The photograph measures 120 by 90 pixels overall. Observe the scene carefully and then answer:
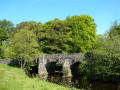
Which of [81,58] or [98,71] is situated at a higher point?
[81,58]

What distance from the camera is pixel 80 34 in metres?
32.3

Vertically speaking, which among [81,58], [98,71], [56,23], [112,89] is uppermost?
[56,23]

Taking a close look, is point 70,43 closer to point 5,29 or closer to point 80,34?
point 80,34

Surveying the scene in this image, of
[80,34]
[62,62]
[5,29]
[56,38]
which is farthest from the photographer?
[5,29]

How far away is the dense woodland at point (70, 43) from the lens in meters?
17.6

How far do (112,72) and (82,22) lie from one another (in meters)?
18.7

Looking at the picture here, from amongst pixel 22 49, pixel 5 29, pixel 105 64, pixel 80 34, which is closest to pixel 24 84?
pixel 105 64

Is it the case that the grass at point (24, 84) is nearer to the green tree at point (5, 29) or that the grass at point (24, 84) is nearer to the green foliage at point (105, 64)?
the green foliage at point (105, 64)

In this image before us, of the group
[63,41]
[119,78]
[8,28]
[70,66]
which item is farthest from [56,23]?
[119,78]

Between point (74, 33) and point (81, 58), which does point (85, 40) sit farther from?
point (81, 58)

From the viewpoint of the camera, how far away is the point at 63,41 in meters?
32.0

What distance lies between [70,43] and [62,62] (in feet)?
32.5

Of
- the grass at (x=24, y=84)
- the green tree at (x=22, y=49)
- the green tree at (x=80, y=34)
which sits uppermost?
the green tree at (x=80, y=34)

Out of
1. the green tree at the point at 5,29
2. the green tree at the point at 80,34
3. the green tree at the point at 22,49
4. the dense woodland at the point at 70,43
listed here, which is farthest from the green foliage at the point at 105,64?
the green tree at the point at 5,29
